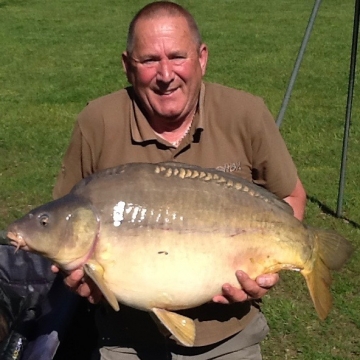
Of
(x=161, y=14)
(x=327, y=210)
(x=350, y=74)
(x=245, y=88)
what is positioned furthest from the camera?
(x=245, y=88)

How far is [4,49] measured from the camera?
43.0 feet

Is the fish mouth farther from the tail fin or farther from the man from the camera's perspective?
the tail fin

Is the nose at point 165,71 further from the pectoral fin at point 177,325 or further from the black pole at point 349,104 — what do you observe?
the black pole at point 349,104

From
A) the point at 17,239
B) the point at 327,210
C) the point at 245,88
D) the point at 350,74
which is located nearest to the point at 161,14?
the point at 17,239

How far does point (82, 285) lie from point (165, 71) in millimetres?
768

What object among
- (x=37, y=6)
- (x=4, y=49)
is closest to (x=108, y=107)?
(x=4, y=49)

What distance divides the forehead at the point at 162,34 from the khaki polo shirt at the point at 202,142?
8.2 inches

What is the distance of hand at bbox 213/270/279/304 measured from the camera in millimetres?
2273

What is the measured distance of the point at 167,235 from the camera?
2.20 metres

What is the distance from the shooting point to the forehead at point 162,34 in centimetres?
249

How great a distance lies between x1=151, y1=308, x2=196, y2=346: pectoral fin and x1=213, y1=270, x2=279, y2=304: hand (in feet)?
0.40

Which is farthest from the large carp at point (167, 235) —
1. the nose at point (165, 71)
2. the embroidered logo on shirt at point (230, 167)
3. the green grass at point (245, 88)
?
the green grass at point (245, 88)

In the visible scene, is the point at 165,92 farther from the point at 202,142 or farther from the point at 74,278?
the point at 74,278

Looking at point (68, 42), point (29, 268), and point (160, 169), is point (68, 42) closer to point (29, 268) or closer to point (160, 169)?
point (29, 268)
